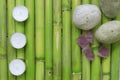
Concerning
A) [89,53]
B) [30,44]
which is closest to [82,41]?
[89,53]

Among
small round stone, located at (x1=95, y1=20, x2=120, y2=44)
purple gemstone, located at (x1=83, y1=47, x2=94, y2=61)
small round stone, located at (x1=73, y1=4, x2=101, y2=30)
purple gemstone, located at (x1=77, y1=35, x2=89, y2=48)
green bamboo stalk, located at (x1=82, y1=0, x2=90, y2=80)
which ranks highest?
small round stone, located at (x1=73, y1=4, x2=101, y2=30)

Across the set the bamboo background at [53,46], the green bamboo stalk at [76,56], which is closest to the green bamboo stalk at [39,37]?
the bamboo background at [53,46]

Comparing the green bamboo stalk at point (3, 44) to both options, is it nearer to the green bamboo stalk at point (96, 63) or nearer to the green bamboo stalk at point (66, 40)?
the green bamboo stalk at point (66, 40)

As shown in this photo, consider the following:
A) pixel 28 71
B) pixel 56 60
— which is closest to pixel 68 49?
pixel 56 60

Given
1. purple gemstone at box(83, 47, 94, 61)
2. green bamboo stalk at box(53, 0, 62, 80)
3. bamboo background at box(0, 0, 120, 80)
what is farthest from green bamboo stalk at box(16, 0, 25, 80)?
purple gemstone at box(83, 47, 94, 61)

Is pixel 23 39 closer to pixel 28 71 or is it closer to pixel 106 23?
pixel 28 71

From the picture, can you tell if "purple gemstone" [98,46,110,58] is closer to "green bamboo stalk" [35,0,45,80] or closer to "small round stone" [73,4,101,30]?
"small round stone" [73,4,101,30]

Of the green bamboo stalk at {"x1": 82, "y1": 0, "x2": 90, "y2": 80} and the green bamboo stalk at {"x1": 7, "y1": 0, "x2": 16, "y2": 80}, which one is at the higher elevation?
the green bamboo stalk at {"x1": 7, "y1": 0, "x2": 16, "y2": 80}
